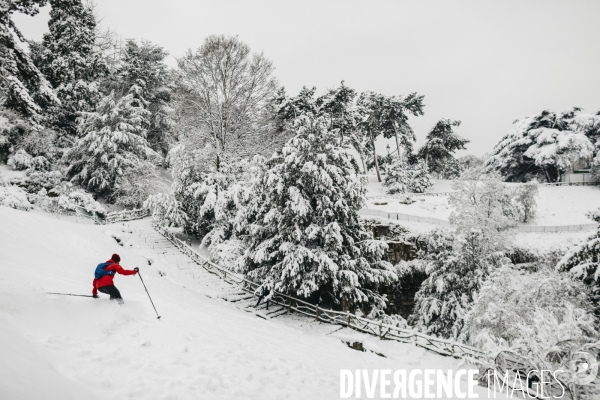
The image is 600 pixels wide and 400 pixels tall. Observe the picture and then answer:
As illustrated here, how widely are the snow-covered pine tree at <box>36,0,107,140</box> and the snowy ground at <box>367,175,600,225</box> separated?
87.4 ft

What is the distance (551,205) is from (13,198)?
4275cm

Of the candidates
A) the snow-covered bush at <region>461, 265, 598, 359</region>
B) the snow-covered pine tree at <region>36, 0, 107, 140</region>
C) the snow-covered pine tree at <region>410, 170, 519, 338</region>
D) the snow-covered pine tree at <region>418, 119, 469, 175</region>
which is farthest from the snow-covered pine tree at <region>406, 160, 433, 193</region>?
the snow-covered pine tree at <region>36, 0, 107, 140</region>

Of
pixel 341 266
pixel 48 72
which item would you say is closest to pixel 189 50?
pixel 48 72

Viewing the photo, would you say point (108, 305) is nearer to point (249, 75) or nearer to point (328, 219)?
point (328, 219)

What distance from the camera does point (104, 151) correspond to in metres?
26.5

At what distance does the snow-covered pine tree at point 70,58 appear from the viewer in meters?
23.9

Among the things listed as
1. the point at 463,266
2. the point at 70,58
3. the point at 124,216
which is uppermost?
the point at 70,58

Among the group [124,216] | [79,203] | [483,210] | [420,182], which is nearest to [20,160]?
[79,203]

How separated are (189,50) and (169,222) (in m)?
12.0

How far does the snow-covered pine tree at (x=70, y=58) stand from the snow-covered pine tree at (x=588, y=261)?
29.5 meters

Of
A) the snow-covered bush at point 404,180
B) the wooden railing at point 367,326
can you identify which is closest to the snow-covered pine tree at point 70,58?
the wooden railing at point 367,326

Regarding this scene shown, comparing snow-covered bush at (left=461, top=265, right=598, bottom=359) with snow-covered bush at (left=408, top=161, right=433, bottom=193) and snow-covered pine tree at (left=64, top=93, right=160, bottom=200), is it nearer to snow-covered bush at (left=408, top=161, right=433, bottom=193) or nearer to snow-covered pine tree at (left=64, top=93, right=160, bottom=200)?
snow-covered bush at (left=408, top=161, right=433, bottom=193)

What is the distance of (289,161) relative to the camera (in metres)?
15.2

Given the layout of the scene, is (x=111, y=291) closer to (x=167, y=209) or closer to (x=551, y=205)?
(x=167, y=209)
